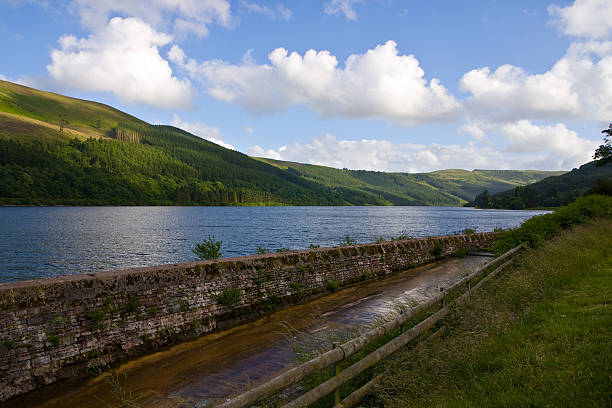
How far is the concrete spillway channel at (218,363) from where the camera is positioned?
7.86m

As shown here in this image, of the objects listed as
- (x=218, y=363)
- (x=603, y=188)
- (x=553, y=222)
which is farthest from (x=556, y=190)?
(x=218, y=363)

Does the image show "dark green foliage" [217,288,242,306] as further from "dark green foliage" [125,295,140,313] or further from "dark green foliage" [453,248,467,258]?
"dark green foliage" [453,248,467,258]

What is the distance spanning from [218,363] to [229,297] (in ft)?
9.86

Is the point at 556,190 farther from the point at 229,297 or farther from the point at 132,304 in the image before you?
the point at 132,304

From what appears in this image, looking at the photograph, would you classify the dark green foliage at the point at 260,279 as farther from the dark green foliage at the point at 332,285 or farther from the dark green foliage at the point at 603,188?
the dark green foliage at the point at 603,188

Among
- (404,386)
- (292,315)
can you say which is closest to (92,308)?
(292,315)

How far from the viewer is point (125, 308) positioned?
9898 mm

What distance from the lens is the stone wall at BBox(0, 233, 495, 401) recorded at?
8.19 m

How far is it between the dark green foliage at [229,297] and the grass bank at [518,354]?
7381mm

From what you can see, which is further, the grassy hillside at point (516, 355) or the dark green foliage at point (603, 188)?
the dark green foliage at point (603, 188)

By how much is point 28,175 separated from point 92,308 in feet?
603

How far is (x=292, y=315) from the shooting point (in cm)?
1330

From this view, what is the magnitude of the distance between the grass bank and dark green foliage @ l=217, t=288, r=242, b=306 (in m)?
7.38

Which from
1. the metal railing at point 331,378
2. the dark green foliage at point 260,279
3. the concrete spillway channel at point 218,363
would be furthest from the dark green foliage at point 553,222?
the metal railing at point 331,378
